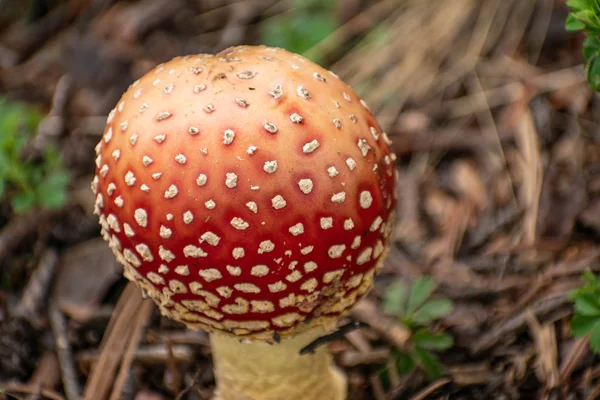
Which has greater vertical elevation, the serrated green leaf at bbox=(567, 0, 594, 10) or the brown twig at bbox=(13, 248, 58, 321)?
the serrated green leaf at bbox=(567, 0, 594, 10)

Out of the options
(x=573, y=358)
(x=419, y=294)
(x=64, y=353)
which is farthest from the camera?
(x=64, y=353)

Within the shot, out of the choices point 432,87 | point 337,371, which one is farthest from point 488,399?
point 432,87

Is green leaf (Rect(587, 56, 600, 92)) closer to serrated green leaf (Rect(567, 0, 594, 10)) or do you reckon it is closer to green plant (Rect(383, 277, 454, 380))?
serrated green leaf (Rect(567, 0, 594, 10))

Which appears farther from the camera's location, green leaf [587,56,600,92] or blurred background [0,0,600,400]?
blurred background [0,0,600,400]

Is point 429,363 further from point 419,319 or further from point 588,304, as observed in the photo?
point 588,304

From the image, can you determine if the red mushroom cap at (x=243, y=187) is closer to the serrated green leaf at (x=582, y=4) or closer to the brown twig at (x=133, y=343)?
the serrated green leaf at (x=582, y=4)

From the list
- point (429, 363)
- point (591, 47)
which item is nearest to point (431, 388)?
point (429, 363)

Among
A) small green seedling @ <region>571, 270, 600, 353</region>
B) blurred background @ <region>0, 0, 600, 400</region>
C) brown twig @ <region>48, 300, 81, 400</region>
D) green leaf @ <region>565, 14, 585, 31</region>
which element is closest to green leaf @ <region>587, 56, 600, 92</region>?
green leaf @ <region>565, 14, 585, 31</region>
